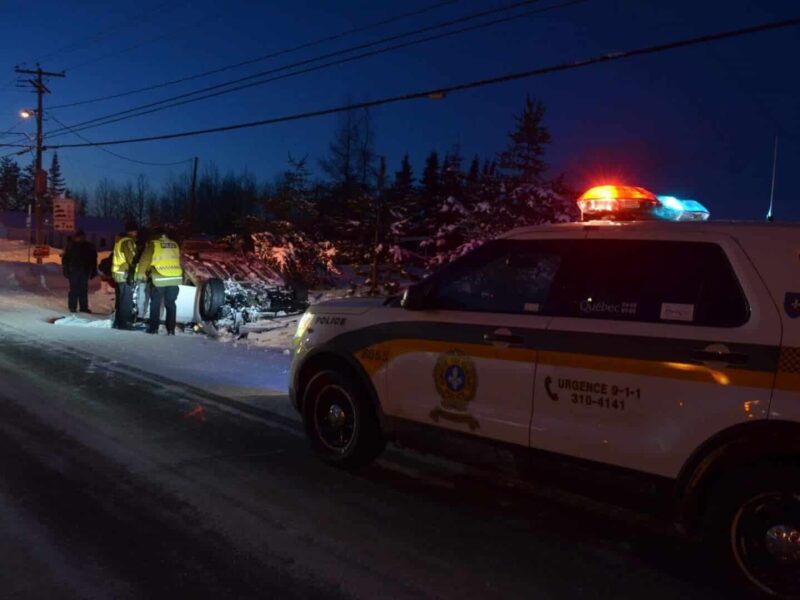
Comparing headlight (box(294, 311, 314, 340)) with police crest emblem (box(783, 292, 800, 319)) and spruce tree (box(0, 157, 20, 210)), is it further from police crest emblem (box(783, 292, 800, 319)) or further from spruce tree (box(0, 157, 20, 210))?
spruce tree (box(0, 157, 20, 210))

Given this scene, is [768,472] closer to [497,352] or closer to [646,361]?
[646,361]

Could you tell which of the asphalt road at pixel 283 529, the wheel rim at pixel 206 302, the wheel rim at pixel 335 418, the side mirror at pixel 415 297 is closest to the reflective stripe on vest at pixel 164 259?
the wheel rim at pixel 206 302

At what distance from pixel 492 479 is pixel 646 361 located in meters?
2.04

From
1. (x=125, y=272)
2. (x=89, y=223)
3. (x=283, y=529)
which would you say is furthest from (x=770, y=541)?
(x=89, y=223)

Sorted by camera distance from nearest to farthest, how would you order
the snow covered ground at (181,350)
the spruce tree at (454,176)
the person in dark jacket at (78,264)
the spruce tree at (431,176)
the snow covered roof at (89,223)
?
the snow covered ground at (181,350) < the person in dark jacket at (78,264) < the spruce tree at (454,176) < the spruce tree at (431,176) < the snow covered roof at (89,223)

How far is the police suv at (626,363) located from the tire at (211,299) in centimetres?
836

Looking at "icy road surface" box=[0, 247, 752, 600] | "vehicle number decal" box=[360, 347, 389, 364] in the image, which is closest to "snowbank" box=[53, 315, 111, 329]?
"icy road surface" box=[0, 247, 752, 600]

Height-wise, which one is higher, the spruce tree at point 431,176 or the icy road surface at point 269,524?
the spruce tree at point 431,176

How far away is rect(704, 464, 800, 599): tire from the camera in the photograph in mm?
3484

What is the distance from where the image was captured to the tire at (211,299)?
13258 mm

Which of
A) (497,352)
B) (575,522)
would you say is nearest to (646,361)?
(497,352)

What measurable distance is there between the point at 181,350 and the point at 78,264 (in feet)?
19.9

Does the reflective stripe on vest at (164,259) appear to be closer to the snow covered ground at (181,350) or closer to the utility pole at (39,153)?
the snow covered ground at (181,350)

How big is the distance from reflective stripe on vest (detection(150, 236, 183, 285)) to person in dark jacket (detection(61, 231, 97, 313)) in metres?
4.09
